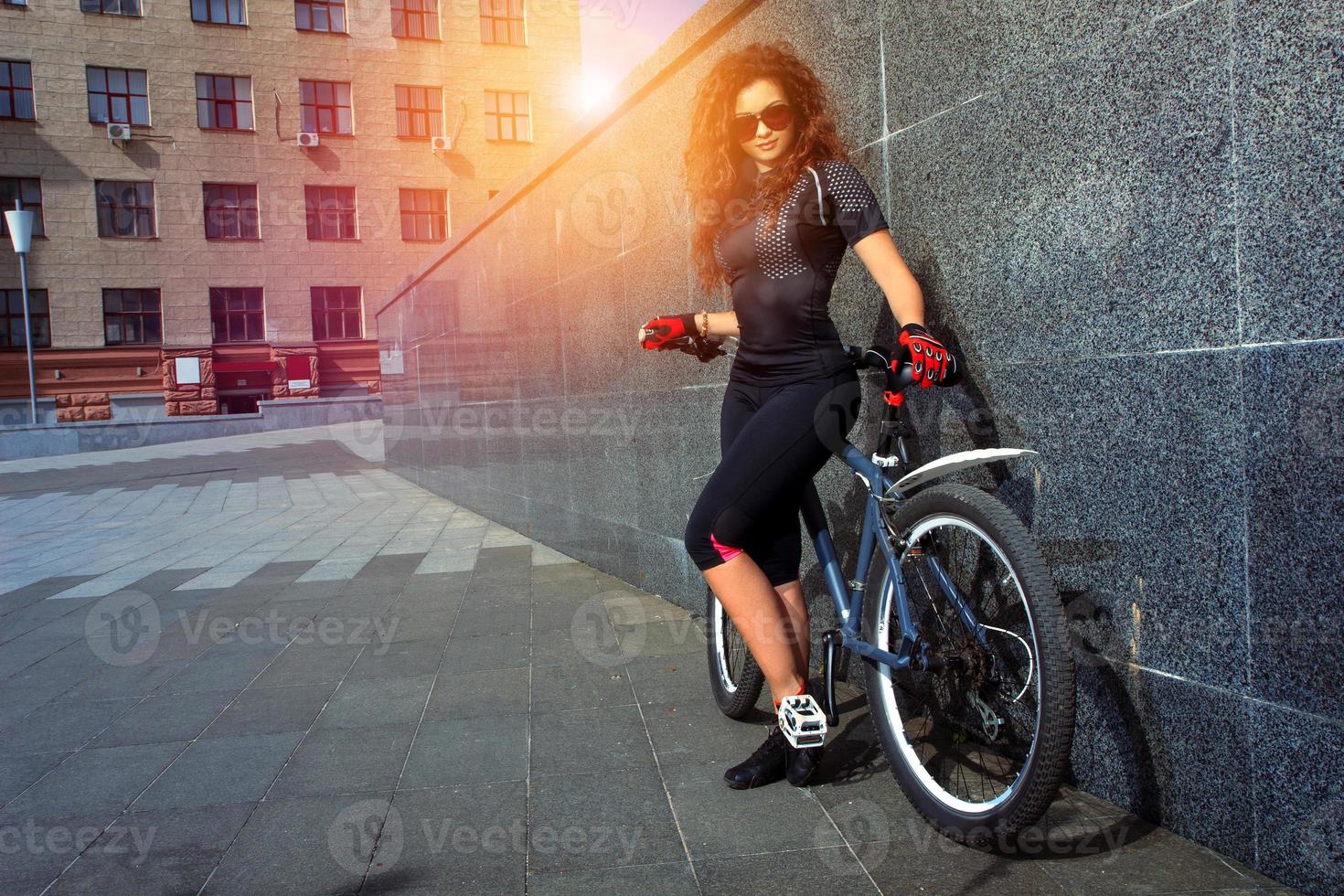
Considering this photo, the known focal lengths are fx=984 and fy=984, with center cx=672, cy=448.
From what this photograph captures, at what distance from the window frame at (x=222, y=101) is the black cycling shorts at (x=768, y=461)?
119ft

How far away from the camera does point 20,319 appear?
106ft

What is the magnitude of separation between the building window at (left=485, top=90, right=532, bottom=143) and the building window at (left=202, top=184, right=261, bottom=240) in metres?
8.74

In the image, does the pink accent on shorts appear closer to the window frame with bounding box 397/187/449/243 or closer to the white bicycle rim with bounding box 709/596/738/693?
the white bicycle rim with bounding box 709/596/738/693

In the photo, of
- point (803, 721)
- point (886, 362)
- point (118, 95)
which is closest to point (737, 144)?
point (886, 362)

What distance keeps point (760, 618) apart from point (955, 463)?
2.60 feet

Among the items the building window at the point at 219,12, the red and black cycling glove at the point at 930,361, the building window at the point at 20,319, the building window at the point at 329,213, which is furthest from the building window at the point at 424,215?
the red and black cycling glove at the point at 930,361

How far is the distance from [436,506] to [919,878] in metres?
9.25

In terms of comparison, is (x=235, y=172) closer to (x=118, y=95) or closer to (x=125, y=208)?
(x=125, y=208)

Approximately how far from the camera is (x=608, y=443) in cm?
633

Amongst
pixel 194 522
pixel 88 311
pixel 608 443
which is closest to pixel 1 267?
pixel 88 311

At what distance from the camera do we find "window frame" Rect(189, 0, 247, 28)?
3369 cm

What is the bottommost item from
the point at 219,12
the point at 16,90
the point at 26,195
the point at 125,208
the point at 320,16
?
the point at 125,208

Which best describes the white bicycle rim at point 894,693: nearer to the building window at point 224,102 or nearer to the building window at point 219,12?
the building window at point 224,102

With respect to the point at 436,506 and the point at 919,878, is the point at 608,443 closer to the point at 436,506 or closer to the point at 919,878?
the point at 919,878
